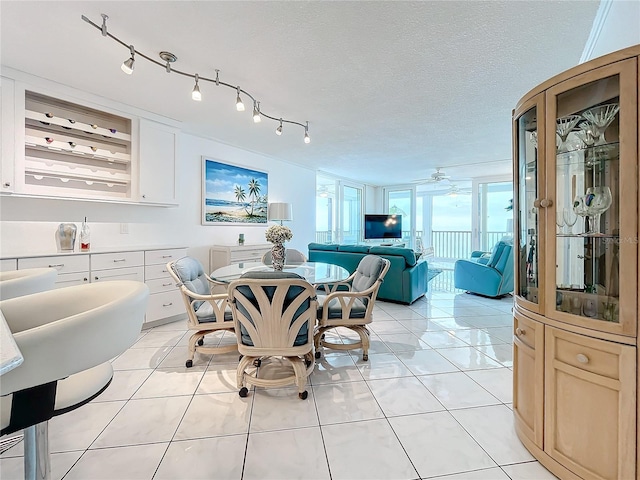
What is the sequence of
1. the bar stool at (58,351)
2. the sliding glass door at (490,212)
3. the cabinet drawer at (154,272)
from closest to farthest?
the bar stool at (58,351), the cabinet drawer at (154,272), the sliding glass door at (490,212)

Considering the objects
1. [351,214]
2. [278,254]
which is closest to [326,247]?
[278,254]

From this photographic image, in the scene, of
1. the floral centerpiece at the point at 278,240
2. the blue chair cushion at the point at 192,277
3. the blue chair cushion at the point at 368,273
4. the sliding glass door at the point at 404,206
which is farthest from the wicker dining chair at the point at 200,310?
the sliding glass door at the point at 404,206

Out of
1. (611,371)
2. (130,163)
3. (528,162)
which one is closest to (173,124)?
(130,163)

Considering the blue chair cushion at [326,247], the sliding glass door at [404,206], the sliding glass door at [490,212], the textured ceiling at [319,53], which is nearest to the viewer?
the textured ceiling at [319,53]

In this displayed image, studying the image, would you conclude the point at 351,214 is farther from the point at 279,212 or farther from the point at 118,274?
the point at 118,274

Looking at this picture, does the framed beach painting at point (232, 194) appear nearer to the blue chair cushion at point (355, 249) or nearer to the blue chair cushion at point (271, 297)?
the blue chair cushion at point (355, 249)

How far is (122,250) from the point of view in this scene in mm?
3018

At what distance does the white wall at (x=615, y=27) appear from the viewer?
4.63 ft

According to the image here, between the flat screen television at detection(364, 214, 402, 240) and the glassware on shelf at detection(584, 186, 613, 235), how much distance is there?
6.45 m

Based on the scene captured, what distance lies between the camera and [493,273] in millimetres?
4598

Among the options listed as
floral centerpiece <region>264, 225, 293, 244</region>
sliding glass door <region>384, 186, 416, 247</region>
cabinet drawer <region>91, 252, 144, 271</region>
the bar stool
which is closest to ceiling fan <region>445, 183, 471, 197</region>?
sliding glass door <region>384, 186, 416, 247</region>

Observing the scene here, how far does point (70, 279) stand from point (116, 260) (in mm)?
402

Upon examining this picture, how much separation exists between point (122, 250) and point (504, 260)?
204 inches

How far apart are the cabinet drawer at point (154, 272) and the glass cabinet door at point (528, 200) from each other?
3394 millimetres
